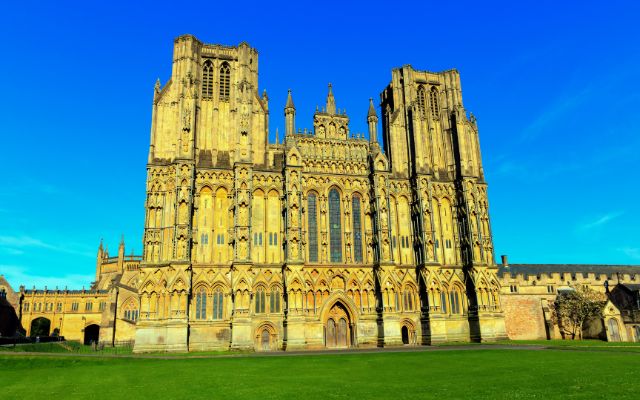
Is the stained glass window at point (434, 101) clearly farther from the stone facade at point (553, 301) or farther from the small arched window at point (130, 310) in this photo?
the small arched window at point (130, 310)

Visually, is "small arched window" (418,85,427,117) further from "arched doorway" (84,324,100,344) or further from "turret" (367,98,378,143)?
"arched doorway" (84,324,100,344)

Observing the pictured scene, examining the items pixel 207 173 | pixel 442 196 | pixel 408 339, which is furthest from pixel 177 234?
pixel 442 196

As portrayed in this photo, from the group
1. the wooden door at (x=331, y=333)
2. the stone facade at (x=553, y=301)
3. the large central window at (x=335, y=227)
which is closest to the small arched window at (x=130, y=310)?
Answer: the wooden door at (x=331, y=333)

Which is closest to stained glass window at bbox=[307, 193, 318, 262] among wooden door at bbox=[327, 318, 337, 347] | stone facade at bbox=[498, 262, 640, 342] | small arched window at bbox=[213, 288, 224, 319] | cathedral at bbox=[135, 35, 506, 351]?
cathedral at bbox=[135, 35, 506, 351]

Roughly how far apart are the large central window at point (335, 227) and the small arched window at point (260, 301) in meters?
9.28

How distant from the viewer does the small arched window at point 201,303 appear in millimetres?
49406

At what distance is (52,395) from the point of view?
1961 centimetres

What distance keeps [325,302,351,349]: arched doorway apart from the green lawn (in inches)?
810

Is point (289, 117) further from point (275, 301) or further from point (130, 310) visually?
point (130, 310)

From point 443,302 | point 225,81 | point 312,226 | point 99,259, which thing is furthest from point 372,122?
point 99,259

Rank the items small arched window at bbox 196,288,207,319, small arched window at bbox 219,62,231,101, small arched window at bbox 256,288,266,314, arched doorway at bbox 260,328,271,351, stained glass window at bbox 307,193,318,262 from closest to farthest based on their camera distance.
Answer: small arched window at bbox 196,288,207,319, arched doorway at bbox 260,328,271,351, small arched window at bbox 256,288,266,314, stained glass window at bbox 307,193,318,262, small arched window at bbox 219,62,231,101

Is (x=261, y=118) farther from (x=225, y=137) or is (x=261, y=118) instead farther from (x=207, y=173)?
(x=207, y=173)

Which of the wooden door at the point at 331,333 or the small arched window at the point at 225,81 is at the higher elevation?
the small arched window at the point at 225,81

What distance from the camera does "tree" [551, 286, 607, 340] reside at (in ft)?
206
